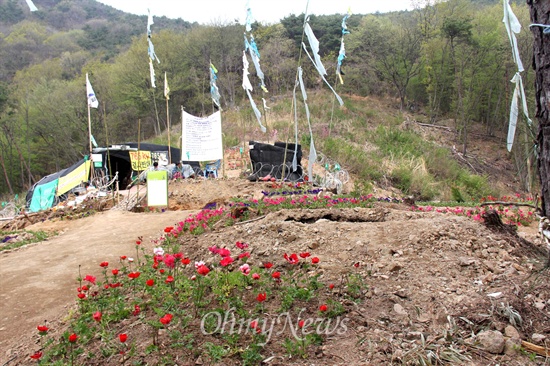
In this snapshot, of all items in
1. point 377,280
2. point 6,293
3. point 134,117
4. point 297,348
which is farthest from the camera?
point 134,117

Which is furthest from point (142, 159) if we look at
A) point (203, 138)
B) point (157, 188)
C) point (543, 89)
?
point (543, 89)

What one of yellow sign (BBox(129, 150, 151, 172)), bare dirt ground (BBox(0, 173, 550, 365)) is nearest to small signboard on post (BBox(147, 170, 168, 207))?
bare dirt ground (BBox(0, 173, 550, 365))

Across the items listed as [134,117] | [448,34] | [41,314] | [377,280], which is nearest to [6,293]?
[41,314]

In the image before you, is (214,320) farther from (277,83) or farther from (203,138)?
(277,83)

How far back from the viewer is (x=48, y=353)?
2281mm

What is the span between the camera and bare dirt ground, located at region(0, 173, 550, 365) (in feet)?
6.52

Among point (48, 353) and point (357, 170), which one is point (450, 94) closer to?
point (357, 170)

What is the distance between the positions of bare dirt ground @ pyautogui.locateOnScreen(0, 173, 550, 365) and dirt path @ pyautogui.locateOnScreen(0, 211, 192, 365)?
15mm

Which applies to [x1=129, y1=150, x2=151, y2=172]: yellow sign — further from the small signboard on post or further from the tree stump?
the tree stump

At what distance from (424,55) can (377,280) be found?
2900 centimetres

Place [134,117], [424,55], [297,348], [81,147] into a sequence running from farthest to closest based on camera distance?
[134,117]
[81,147]
[424,55]
[297,348]

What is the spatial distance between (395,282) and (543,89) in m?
1.43

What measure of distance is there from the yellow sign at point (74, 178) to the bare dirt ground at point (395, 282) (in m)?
7.06

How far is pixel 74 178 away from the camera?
12336mm
